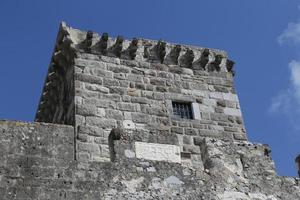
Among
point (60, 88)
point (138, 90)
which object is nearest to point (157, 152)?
point (138, 90)

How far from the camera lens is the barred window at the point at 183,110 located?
39.1 ft

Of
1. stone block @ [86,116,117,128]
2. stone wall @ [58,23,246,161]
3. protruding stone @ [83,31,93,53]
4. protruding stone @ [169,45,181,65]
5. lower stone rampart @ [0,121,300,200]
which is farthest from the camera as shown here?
protruding stone @ [169,45,181,65]

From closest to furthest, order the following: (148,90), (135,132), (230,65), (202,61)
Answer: (135,132) → (148,90) → (202,61) → (230,65)

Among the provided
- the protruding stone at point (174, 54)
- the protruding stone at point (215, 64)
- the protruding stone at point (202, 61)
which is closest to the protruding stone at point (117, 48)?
the protruding stone at point (174, 54)

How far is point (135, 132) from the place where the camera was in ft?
22.5

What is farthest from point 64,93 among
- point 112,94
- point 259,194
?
point 259,194

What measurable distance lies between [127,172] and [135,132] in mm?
576

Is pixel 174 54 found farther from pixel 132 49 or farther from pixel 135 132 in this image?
pixel 135 132

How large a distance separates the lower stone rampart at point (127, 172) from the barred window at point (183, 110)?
465 centimetres

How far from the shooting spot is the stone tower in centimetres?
634

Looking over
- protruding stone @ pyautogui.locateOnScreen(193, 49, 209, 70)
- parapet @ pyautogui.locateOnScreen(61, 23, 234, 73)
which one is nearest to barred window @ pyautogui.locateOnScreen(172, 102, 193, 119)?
parapet @ pyautogui.locateOnScreen(61, 23, 234, 73)

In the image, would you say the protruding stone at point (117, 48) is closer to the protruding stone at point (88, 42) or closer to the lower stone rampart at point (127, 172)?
the protruding stone at point (88, 42)

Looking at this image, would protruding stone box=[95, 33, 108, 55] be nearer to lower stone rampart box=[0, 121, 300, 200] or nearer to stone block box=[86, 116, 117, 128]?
stone block box=[86, 116, 117, 128]

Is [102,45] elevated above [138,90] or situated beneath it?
elevated above
